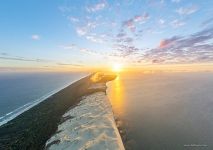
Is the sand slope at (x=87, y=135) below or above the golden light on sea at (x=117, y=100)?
above

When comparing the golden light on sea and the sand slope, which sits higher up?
the sand slope

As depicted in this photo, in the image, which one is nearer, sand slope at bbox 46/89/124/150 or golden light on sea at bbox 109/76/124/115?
sand slope at bbox 46/89/124/150

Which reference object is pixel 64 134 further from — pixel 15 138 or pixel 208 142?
pixel 208 142

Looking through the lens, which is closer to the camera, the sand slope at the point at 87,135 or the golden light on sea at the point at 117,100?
the sand slope at the point at 87,135

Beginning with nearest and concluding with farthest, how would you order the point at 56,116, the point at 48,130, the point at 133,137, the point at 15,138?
the point at 133,137, the point at 15,138, the point at 48,130, the point at 56,116

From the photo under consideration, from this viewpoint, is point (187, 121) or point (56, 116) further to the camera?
point (56, 116)

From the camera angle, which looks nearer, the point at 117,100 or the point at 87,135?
the point at 87,135

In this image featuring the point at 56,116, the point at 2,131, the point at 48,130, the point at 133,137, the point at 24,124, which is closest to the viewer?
the point at 133,137

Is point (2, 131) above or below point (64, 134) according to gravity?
below

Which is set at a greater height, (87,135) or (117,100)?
(87,135)

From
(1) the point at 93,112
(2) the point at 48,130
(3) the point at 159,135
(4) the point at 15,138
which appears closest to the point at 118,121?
(1) the point at 93,112
